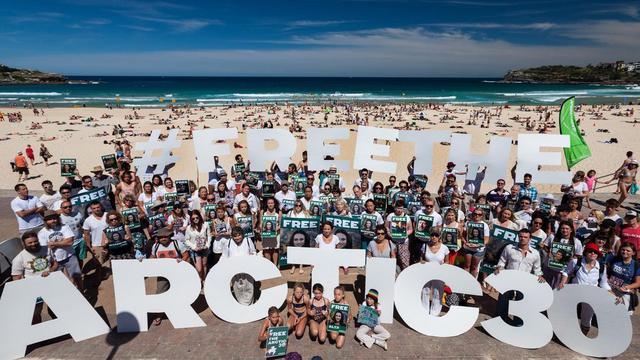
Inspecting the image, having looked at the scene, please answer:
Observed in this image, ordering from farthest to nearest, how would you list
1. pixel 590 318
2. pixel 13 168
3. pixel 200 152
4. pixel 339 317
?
pixel 13 168, pixel 200 152, pixel 590 318, pixel 339 317

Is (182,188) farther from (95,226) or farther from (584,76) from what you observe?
(584,76)

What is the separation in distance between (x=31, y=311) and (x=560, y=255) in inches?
383

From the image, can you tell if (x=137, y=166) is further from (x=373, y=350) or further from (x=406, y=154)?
(x=406, y=154)

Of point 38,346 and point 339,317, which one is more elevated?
point 339,317

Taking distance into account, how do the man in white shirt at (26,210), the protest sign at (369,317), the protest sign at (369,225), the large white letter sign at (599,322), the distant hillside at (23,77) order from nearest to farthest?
1. the large white letter sign at (599,322)
2. the protest sign at (369,317)
3. the protest sign at (369,225)
4. the man in white shirt at (26,210)
5. the distant hillside at (23,77)

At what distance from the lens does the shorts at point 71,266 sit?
22.8ft

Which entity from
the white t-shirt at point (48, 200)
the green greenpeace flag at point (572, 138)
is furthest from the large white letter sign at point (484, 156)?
the white t-shirt at point (48, 200)

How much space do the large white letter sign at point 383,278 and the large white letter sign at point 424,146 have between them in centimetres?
585

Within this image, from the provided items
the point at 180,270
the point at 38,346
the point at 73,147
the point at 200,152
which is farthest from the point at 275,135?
the point at 73,147

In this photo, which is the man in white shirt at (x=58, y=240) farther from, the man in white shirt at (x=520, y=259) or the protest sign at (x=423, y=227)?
the man in white shirt at (x=520, y=259)

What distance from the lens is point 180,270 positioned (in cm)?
656

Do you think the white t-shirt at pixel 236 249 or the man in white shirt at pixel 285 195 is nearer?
the white t-shirt at pixel 236 249

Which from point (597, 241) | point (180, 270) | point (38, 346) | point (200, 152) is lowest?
point (38, 346)

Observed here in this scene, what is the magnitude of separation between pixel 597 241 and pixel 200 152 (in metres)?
11.2
